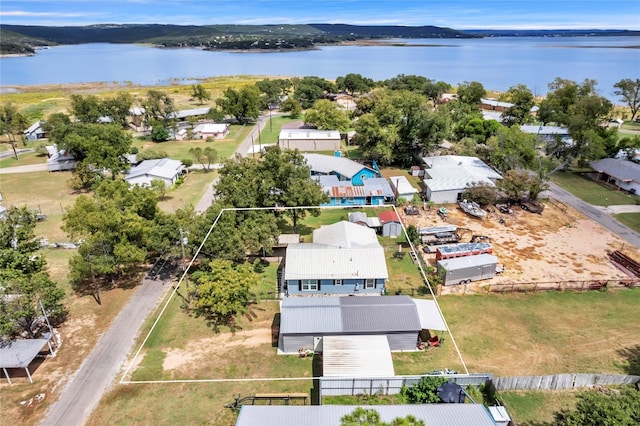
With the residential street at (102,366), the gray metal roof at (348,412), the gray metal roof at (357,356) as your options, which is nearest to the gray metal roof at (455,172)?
the gray metal roof at (357,356)

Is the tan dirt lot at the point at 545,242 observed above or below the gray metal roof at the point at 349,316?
below

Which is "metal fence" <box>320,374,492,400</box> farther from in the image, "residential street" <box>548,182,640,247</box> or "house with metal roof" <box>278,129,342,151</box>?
"house with metal roof" <box>278,129,342,151</box>

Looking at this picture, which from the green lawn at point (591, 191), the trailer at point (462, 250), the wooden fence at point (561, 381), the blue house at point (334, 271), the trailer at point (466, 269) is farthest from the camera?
the green lawn at point (591, 191)

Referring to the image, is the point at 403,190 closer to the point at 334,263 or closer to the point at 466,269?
the point at 466,269

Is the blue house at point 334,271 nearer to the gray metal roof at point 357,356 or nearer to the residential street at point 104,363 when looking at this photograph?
the gray metal roof at point 357,356

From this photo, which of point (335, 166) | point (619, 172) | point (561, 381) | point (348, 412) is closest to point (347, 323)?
point (348, 412)

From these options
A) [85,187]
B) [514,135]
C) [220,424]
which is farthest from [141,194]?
[514,135]

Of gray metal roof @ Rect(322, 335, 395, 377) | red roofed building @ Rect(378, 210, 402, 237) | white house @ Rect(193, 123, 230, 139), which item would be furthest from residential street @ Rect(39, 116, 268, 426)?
white house @ Rect(193, 123, 230, 139)
